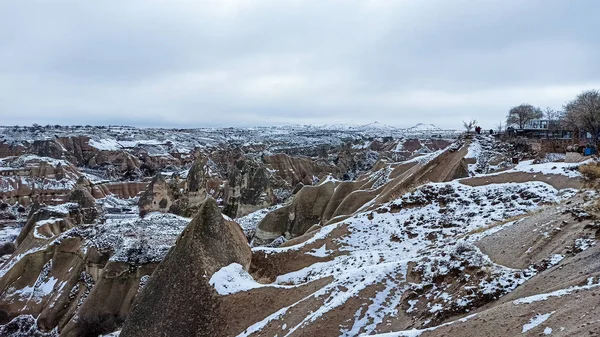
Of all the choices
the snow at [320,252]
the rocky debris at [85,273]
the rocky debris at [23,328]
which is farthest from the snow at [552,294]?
the rocky debris at [23,328]

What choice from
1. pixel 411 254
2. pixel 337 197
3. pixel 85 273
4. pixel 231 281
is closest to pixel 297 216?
pixel 337 197

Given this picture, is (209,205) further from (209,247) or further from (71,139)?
(71,139)

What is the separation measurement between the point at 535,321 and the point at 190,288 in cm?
1042

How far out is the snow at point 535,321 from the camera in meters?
7.29

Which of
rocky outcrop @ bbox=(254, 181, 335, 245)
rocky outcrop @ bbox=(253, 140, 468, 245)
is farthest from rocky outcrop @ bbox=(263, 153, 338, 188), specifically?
rocky outcrop @ bbox=(254, 181, 335, 245)

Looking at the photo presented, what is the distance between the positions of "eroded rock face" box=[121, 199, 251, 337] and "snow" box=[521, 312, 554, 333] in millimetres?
8888

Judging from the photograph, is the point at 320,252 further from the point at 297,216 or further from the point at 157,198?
the point at 157,198

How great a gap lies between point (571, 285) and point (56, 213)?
3812 centimetres

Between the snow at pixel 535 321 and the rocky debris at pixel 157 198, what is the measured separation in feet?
139

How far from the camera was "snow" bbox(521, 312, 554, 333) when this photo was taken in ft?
23.9

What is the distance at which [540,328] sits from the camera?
7.13 m

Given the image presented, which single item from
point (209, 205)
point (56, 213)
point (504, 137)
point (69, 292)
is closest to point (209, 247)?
point (209, 205)

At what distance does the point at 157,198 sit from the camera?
150 ft

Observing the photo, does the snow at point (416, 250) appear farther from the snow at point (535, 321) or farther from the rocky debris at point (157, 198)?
the rocky debris at point (157, 198)
